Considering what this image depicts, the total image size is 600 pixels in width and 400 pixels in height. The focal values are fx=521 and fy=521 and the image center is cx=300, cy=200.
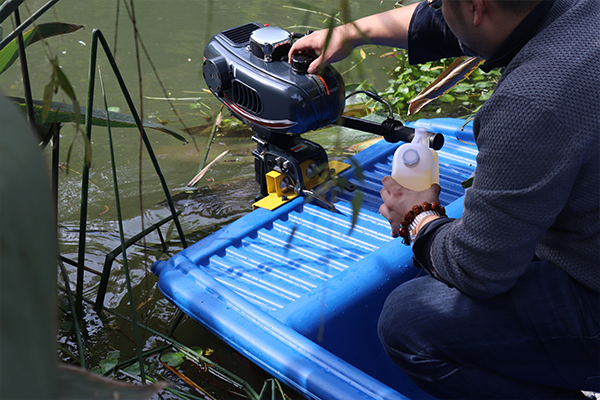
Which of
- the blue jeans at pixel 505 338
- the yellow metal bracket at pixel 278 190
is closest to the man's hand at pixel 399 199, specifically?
the blue jeans at pixel 505 338

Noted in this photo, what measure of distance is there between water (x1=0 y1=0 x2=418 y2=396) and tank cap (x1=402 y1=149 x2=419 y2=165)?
21cm

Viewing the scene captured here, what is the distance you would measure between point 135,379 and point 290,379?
0.42 metres

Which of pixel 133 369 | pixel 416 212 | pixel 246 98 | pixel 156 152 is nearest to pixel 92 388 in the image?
pixel 416 212

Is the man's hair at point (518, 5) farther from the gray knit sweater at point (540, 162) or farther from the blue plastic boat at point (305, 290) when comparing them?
the blue plastic boat at point (305, 290)

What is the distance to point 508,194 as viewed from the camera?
85cm

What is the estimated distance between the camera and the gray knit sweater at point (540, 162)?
2.67 ft

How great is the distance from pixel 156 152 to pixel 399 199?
1562 millimetres

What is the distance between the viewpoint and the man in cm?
82

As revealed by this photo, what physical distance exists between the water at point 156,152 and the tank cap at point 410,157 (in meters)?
0.21

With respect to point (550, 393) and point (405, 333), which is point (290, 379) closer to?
point (405, 333)

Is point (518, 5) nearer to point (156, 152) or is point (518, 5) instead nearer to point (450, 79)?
point (450, 79)

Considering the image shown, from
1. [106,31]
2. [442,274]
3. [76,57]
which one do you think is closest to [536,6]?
[442,274]

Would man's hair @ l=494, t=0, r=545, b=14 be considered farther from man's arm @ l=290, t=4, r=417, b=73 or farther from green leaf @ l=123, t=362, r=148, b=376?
green leaf @ l=123, t=362, r=148, b=376

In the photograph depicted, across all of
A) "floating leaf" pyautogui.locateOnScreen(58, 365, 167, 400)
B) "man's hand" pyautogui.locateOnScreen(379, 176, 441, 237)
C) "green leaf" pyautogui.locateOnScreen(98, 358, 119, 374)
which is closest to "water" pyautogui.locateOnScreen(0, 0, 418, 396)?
"green leaf" pyautogui.locateOnScreen(98, 358, 119, 374)
